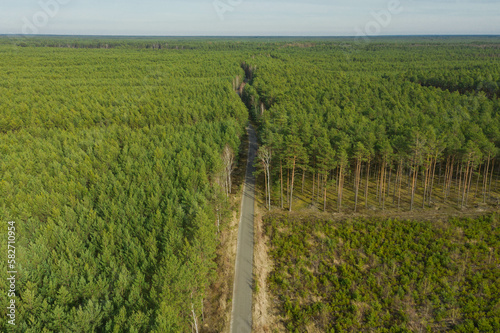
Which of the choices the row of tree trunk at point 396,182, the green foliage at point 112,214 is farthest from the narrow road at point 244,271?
the row of tree trunk at point 396,182

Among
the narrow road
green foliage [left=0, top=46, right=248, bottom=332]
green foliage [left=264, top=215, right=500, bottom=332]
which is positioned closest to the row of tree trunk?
the narrow road

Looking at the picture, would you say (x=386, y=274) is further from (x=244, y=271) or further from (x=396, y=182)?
(x=396, y=182)

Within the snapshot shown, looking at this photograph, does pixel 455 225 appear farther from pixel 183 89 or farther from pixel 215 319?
pixel 183 89

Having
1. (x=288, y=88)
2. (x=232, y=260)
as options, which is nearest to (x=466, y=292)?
(x=232, y=260)

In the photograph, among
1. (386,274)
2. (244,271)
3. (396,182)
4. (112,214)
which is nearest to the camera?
(112,214)

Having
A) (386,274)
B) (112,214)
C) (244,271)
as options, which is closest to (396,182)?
(386,274)

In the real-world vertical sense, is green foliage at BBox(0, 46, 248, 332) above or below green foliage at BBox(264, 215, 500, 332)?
above

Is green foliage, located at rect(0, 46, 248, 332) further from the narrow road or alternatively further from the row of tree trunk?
the row of tree trunk

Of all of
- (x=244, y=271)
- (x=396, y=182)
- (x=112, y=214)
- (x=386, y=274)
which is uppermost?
(x=112, y=214)

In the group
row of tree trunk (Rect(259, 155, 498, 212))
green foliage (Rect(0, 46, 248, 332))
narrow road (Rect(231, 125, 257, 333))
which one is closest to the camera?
green foliage (Rect(0, 46, 248, 332))
